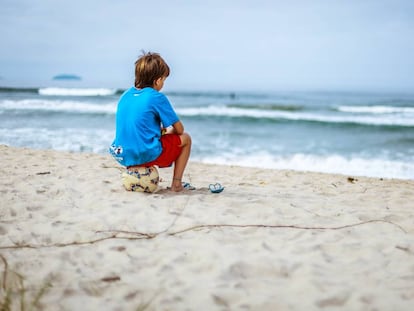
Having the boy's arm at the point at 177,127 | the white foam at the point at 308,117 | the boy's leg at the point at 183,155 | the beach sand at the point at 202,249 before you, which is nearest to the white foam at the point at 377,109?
the white foam at the point at 308,117

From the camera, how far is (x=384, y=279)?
6.12 feet

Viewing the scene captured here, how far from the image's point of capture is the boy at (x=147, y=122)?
307cm

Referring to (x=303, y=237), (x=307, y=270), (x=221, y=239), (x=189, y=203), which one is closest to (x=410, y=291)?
(x=307, y=270)

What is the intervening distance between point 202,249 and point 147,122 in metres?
1.27

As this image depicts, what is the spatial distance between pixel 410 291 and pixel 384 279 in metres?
0.14

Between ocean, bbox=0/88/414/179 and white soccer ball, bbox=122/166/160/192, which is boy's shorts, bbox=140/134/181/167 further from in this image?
ocean, bbox=0/88/414/179

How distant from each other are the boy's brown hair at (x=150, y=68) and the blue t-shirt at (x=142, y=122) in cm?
9

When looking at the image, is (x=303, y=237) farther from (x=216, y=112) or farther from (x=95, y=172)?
(x=216, y=112)

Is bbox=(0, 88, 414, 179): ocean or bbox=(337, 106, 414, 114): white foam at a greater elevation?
bbox=(337, 106, 414, 114): white foam

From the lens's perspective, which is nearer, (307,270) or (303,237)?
(307,270)

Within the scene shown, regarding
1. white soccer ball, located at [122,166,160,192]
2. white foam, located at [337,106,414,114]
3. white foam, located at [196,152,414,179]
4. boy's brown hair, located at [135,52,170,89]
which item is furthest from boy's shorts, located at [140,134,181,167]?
white foam, located at [337,106,414,114]

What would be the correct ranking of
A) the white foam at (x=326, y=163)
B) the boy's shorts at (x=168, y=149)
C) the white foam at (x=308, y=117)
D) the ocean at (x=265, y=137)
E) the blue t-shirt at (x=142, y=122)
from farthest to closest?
the white foam at (x=308, y=117) → the ocean at (x=265, y=137) → the white foam at (x=326, y=163) → the boy's shorts at (x=168, y=149) → the blue t-shirt at (x=142, y=122)

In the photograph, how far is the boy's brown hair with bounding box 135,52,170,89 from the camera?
3096 mm

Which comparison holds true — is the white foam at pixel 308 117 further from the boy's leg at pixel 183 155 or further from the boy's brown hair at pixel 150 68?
the boy's brown hair at pixel 150 68
